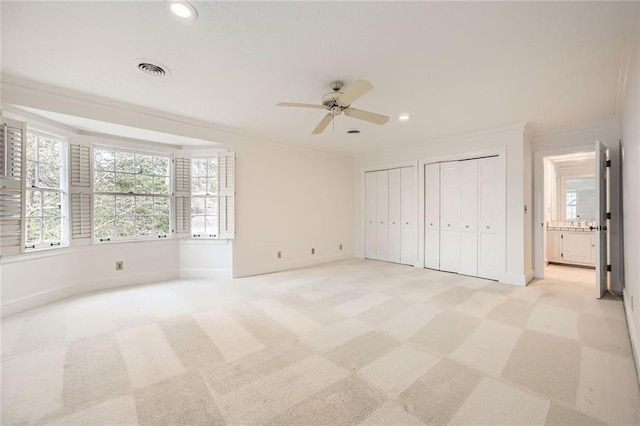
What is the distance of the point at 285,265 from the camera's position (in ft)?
17.4

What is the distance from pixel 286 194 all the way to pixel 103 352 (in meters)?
3.65

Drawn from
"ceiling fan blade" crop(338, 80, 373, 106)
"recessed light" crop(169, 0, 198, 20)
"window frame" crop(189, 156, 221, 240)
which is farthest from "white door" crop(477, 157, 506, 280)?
"recessed light" crop(169, 0, 198, 20)

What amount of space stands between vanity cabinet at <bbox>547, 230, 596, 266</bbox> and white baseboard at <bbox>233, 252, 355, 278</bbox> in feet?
14.5

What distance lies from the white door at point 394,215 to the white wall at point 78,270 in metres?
4.23

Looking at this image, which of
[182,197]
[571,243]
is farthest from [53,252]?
[571,243]

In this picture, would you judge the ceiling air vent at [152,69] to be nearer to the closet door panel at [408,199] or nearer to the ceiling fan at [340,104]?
the ceiling fan at [340,104]

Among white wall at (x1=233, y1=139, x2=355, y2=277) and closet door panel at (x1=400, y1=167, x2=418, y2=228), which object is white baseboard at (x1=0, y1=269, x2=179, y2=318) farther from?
closet door panel at (x1=400, y1=167, x2=418, y2=228)

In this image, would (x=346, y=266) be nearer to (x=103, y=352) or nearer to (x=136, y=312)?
(x=136, y=312)

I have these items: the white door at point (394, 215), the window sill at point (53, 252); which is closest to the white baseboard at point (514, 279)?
the white door at point (394, 215)

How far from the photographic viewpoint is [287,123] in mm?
4133

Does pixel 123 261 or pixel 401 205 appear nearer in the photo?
pixel 123 261

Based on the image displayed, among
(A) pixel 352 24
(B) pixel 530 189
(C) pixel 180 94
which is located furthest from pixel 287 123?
(B) pixel 530 189

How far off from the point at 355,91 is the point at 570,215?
21.2 feet

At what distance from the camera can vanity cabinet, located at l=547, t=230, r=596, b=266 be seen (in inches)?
212
